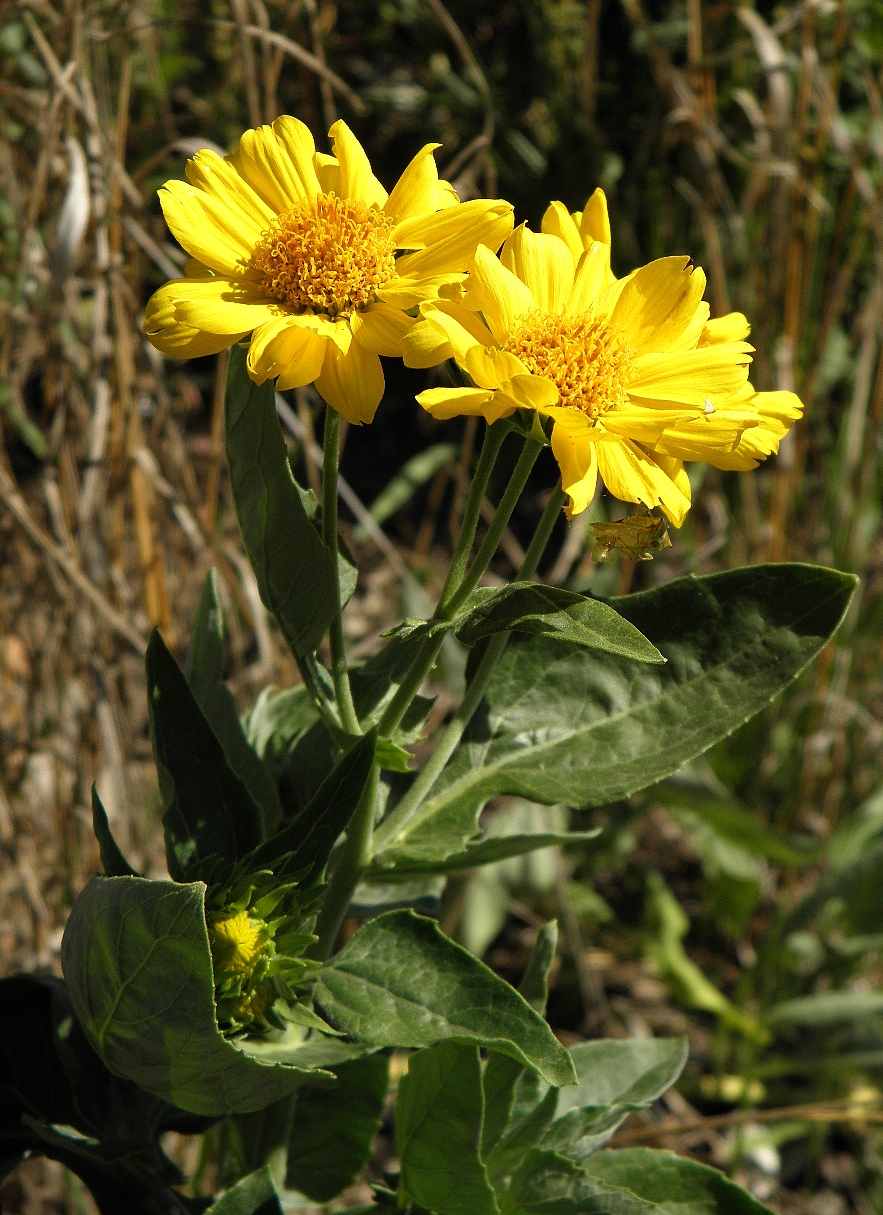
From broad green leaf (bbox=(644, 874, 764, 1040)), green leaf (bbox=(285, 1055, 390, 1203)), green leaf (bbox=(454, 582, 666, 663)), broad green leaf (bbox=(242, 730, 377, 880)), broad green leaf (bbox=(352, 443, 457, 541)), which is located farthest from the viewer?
broad green leaf (bbox=(352, 443, 457, 541))

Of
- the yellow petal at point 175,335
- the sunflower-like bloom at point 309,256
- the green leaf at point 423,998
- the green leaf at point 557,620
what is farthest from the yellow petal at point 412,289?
the green leaf at point 423,998

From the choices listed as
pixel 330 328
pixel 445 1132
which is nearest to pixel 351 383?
pixel 330 328

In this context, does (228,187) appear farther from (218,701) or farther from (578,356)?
(218,701)

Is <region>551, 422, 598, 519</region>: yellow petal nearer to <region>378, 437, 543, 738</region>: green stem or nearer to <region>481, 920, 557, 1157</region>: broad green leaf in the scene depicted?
<region>378, 437, 543, 738</region>: green stem

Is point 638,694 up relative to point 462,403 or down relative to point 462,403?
down

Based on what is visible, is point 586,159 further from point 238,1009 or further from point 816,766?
point 238,1009

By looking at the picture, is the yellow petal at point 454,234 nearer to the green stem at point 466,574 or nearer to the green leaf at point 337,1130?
the green stem at point 466,574

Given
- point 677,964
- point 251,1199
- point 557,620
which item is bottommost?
point 677,964

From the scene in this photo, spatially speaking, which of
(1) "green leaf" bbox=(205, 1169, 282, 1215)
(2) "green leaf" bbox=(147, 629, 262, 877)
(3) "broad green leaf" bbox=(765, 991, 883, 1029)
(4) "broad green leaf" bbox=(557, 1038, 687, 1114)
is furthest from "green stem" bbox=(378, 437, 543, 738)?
(3) "broad green leaf" bbox=(765, 991, 883, 1029)
